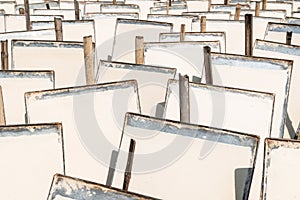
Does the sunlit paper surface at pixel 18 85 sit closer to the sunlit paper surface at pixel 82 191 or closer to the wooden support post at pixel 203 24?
the sunlit paper surface at pixel 82 191

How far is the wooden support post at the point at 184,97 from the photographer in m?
1.67

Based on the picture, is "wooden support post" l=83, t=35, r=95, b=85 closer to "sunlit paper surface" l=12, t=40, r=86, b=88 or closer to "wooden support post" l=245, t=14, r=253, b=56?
"sunlit paper surface" l=12, t=40, r=86, b=88

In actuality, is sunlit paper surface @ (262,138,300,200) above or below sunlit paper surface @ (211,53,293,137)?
below

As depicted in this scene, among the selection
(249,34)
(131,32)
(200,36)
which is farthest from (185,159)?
(131,32)

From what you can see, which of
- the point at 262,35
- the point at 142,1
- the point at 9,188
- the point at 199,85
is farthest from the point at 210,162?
the point at 142,1

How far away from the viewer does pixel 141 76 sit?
6.81ft

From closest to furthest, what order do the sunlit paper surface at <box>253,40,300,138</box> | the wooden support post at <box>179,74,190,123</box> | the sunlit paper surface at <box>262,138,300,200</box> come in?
the sunlit paper surface at <box>262,138,300,200</box>, the wooden support post at <box>179,74,190,123</box>, the sunlit paper surface at <box>253,40,300,138</box>

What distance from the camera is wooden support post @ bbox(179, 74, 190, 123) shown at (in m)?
1.67

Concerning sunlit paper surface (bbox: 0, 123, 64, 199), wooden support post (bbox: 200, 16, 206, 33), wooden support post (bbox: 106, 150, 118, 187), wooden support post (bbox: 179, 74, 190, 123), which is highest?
wooden support post (bbox: 200, 16, 206, 33)

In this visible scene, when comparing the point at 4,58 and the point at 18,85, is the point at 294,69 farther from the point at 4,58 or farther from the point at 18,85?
the point at 4,58

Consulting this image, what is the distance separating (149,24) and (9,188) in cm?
158

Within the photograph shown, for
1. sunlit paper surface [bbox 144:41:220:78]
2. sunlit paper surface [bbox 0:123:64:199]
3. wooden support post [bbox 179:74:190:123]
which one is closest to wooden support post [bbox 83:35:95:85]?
sunlit paper surface [bbox 144:41:220:78]

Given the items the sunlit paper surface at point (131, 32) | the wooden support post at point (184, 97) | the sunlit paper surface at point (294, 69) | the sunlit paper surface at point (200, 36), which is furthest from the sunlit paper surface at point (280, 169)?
the sunlit paper surface at point (131, 32)

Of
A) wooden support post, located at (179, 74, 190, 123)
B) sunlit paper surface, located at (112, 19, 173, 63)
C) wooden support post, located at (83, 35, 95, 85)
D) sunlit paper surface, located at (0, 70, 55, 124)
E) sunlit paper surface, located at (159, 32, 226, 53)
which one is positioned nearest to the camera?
wooden support post, located at (179, 74, 190, 123)
